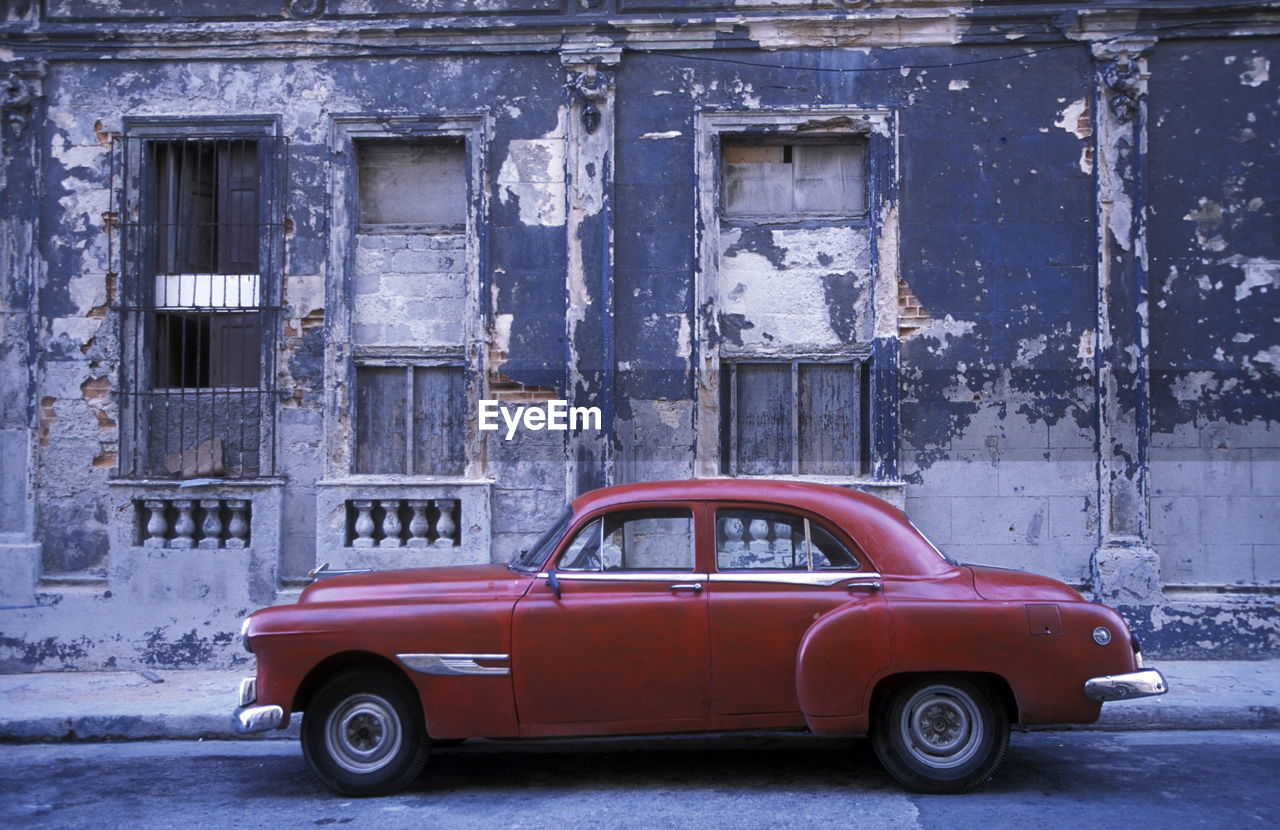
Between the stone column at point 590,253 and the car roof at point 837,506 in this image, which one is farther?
the stone column at point 590,253

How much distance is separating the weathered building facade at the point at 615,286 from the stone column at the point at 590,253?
0.03m

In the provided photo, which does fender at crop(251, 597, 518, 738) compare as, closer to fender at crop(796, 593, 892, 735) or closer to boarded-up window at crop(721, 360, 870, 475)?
fender at crop(796, 593, 892, 735)

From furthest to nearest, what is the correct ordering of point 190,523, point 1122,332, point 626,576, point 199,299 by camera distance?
point 199,299, point 190,523, point 1122,332, point 626,576

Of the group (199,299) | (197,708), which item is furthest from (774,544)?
(199,299)

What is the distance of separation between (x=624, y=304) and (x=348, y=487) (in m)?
2.70

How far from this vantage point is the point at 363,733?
582 cm

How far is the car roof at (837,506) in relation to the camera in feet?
18.9

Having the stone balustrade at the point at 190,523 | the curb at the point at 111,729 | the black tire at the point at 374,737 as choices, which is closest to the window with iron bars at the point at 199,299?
the stone balustrade at the point at 190,523

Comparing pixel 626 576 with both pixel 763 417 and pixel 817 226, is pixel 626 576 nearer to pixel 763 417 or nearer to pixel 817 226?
pixel 763 417

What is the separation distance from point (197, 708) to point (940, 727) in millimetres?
4860

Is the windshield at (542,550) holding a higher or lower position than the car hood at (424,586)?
higher

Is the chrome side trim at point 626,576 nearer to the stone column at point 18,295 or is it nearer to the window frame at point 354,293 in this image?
the window frame at point 354,293

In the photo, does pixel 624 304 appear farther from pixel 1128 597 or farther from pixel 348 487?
pixel 1128 597

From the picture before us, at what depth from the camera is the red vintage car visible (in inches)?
218
